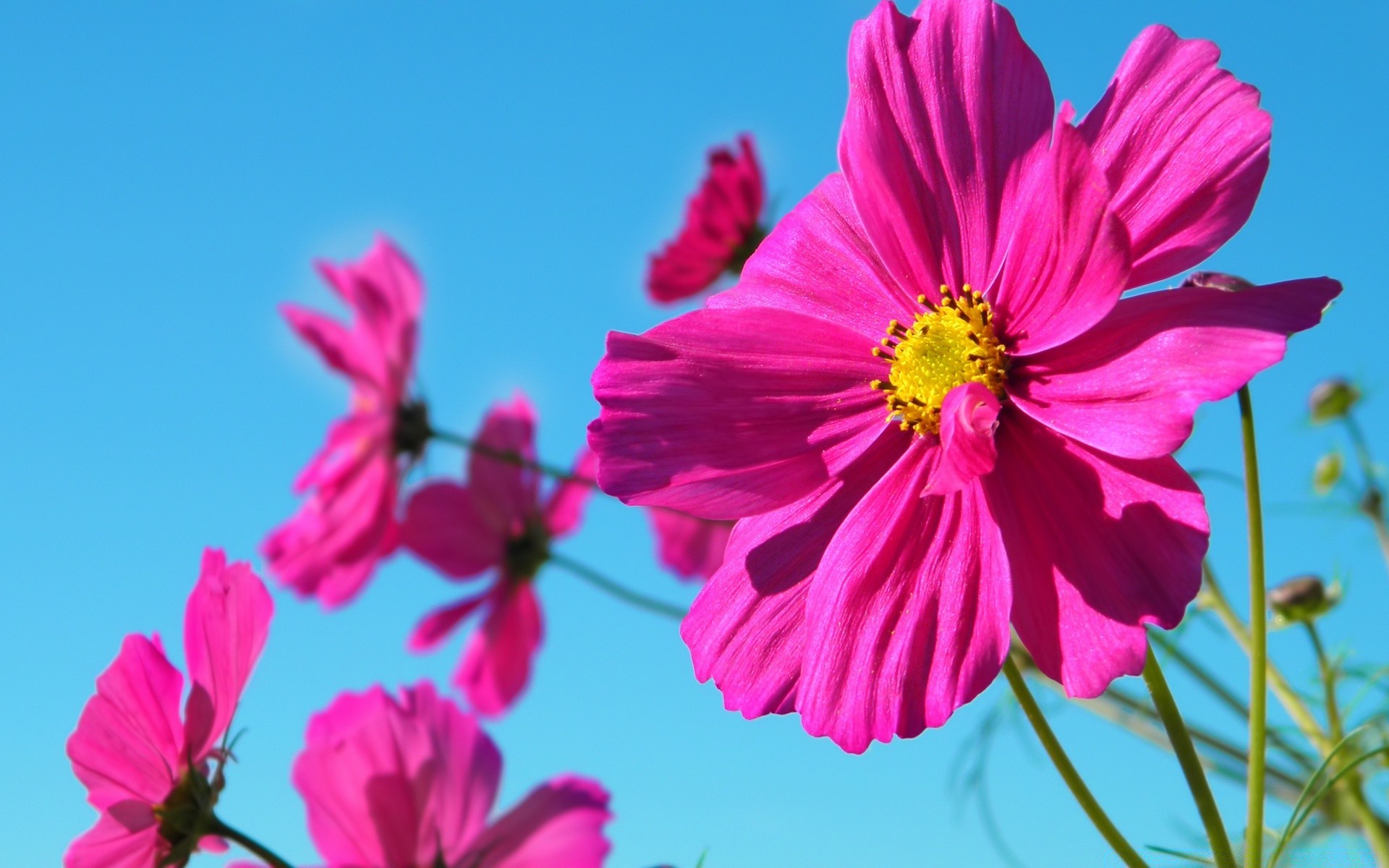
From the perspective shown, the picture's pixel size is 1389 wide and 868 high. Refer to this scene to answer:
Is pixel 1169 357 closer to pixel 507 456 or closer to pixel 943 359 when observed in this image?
pixel 943 359

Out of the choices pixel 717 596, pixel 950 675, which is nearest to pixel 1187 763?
pixel 950 675

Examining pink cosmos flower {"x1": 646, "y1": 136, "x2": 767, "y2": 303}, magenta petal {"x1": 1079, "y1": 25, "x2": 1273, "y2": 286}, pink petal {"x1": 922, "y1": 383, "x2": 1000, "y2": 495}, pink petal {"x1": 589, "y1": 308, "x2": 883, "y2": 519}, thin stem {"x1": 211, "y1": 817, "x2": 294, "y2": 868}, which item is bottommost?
thin stem {"x1": 211, "y1": 817, "x2": 294, "y2": 868}

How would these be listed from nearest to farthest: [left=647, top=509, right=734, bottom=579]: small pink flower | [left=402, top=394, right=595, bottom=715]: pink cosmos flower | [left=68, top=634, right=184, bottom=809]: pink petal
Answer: [left=68, top=634, right=184, bottom=809]: pink petal → [left=402, top=394, right=595, bottom=715]: pink cosmos flower → [left=647, top=509, right=734, bottom=579]: small pink flower

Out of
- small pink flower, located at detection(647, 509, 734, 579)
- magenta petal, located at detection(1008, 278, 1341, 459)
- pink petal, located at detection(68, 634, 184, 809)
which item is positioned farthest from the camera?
small pink flower, located at detection(647, 509, 734, 579)

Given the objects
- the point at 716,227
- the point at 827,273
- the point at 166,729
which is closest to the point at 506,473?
the point at 716,227

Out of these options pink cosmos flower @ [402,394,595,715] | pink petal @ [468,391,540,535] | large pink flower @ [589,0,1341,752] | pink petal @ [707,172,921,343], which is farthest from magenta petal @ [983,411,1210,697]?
pink petal @ [468,391,540,535]

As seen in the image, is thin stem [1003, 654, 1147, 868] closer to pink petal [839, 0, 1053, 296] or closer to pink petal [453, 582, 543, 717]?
pink petal [839, 0, 1053, 296]
